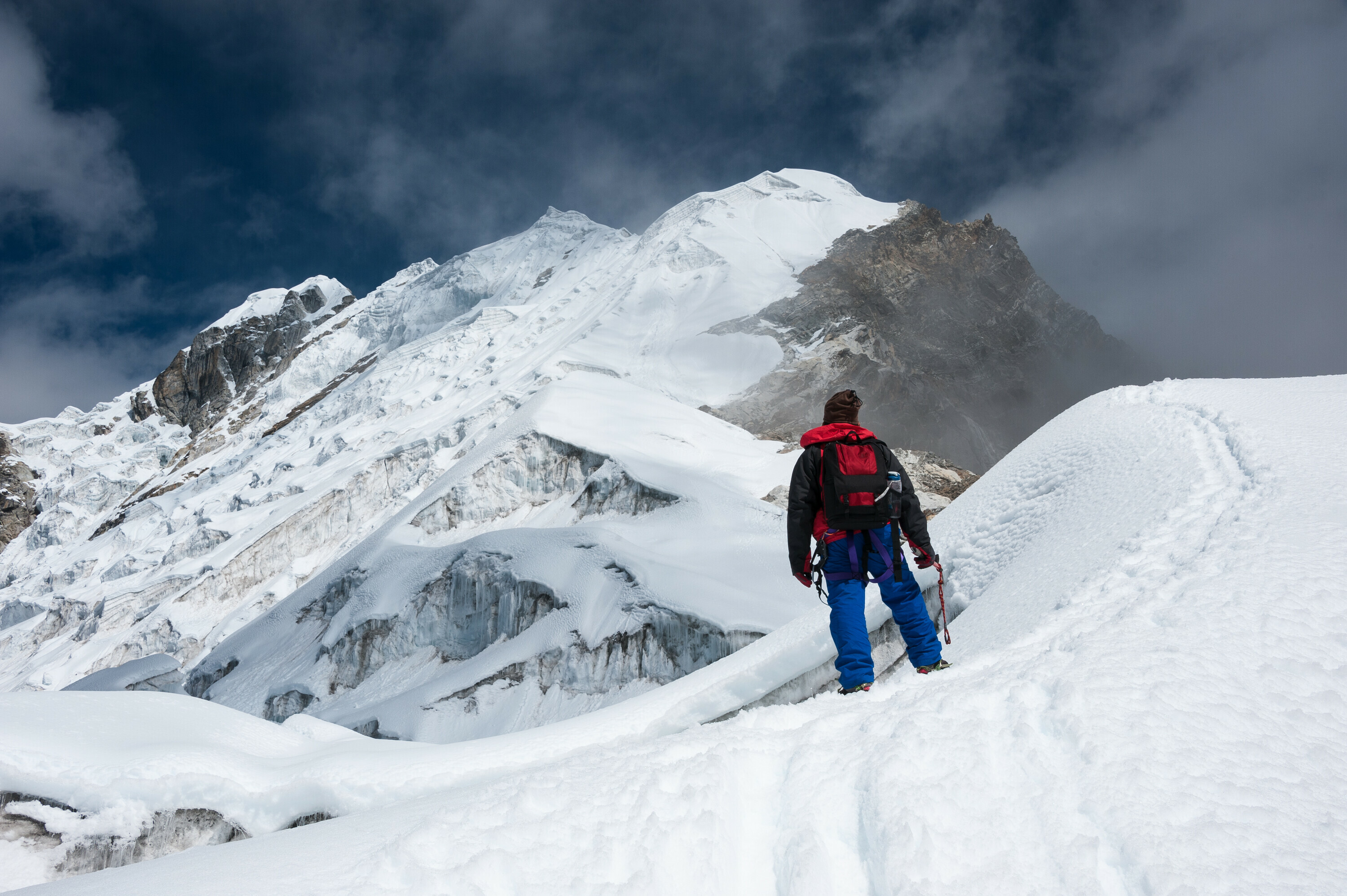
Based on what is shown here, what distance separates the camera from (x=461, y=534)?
25531 mm

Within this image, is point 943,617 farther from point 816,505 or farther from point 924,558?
point 816,505

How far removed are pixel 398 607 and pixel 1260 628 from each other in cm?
2214

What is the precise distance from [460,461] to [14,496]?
374 ft

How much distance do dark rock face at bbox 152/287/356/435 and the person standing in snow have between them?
12742 centimetres

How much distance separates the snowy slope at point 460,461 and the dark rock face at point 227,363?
9.51 ft

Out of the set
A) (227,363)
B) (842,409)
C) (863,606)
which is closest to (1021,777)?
(863,606)

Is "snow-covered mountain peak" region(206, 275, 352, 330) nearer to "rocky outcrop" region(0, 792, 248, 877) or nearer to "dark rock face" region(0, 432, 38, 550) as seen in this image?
"dark rock face" region(0, 432, 38, 550)

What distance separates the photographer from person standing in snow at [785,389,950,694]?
378cm

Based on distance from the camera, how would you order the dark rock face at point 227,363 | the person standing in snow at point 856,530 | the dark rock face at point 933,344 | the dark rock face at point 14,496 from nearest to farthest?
the person standing in snow at point 856,530 < the dark rock face at point 933,344 < the dark rock face at point 14,496 < the dark rock face at point 227,363

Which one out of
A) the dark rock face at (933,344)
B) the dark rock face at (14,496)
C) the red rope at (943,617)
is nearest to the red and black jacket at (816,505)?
the red rope at (943,617)

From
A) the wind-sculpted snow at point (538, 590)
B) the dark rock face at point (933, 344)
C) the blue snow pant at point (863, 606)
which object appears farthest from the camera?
the dark rock face at point (933, 344)

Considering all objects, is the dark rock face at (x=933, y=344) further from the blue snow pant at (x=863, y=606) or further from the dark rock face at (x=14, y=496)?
the dark rock face at (x=14, y=496)

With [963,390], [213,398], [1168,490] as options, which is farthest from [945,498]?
[213,398]

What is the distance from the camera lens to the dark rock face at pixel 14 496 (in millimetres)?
97562
